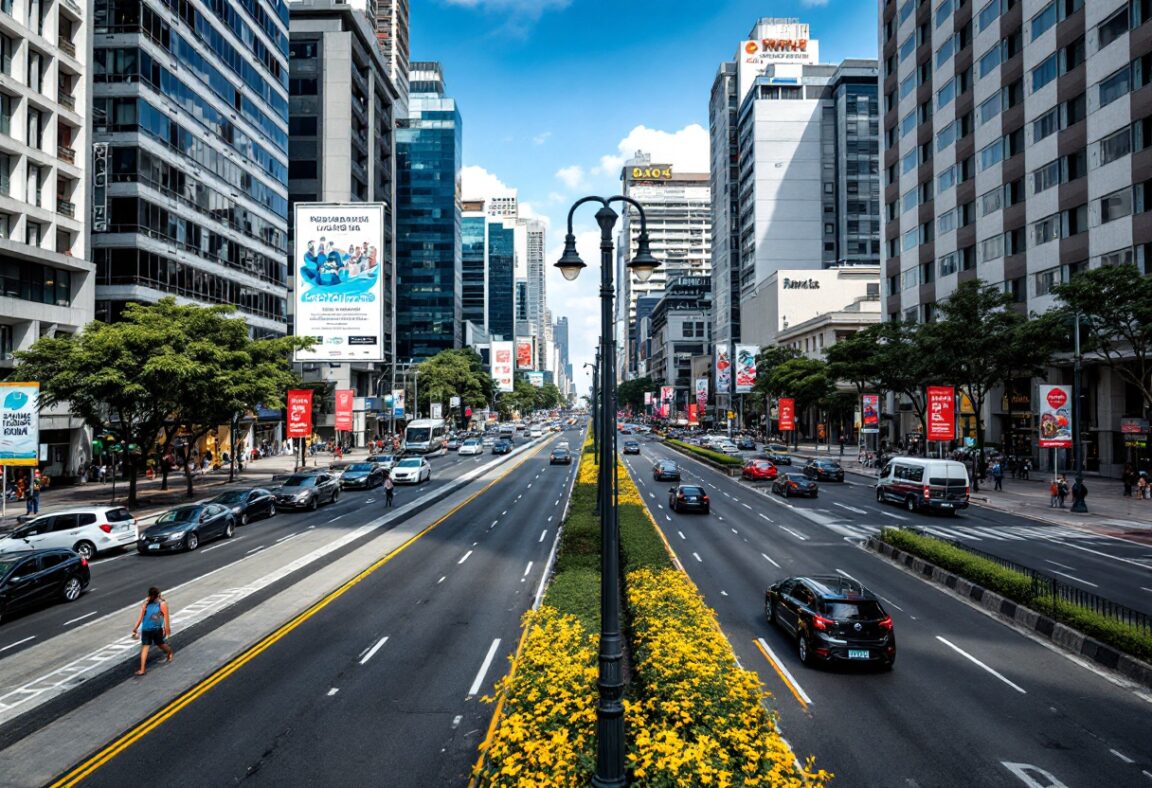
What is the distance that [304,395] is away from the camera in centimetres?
4678

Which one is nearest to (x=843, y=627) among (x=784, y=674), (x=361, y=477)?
(x=784, y=674)

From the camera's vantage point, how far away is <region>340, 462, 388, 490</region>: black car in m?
48.0

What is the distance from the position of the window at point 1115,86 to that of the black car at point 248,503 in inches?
Result: 2395

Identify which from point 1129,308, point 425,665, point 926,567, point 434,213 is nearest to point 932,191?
point 1129,308

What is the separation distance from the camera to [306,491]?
37438 millimetres

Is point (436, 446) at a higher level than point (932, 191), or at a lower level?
lower

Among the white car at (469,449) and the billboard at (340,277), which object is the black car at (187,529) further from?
the white car at (469,449)

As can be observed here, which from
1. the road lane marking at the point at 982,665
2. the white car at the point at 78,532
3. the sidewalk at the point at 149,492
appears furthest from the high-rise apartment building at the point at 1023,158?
the sidewalk at the point at 149,492

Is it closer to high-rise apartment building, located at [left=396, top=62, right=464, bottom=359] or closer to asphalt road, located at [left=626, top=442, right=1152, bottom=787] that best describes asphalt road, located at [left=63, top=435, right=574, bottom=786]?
asphalt road, located at [left=626, top=442, right=1152, bottom=787]

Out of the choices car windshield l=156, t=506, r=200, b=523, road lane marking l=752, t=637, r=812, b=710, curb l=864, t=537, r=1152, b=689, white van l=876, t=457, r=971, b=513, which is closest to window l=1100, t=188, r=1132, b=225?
white van l=876, t=457, r=971, b=513

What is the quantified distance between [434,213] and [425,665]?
5816 inches

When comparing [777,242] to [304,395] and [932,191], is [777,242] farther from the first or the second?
[304,395]

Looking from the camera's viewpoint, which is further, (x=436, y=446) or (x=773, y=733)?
(x=436, y=446)

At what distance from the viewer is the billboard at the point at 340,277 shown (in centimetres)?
3744
